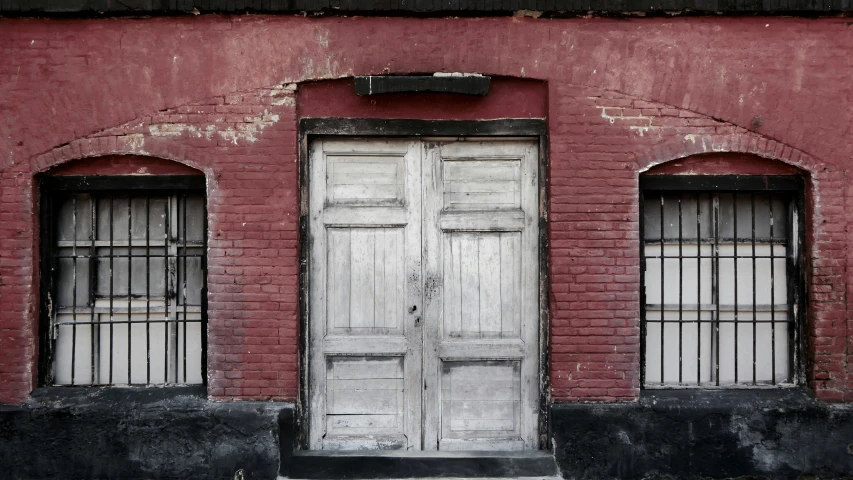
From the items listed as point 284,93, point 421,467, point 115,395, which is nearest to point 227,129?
point 284,93

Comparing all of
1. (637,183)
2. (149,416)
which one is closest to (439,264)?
(637,183)

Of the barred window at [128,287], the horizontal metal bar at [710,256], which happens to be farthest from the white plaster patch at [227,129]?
the horizontal metal bar at [710,256]

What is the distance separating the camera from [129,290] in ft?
17.8

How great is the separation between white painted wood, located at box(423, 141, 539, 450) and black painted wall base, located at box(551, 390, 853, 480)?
1.60 ft

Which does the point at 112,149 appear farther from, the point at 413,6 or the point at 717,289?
the point at 717,289

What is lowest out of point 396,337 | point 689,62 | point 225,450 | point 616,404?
point 225,450

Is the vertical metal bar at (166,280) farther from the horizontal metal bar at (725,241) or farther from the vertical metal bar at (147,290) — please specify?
the horizontal metal bar at (725,241)

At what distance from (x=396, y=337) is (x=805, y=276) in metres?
3.32

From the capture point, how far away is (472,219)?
210 inches

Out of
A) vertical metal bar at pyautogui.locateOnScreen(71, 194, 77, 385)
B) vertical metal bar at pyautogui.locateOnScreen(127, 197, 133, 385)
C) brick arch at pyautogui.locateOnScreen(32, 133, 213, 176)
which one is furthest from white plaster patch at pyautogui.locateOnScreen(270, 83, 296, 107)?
vertical metal bar at pyautogui.locateOnScreen(71, 194, 77, 385)

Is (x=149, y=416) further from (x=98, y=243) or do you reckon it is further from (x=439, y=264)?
(x=439, y=264)

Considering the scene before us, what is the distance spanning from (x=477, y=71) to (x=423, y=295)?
5.98ft

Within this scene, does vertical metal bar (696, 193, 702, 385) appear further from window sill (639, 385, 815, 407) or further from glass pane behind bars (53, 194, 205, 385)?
glass pane behind bars (53, 194, 205, 385)

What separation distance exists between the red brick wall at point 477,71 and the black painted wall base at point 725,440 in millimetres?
284
